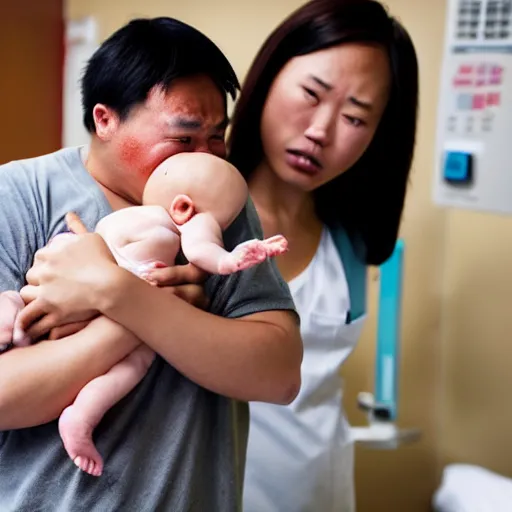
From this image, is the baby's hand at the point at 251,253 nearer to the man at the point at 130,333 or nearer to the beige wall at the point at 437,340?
the man at the point at 130,333

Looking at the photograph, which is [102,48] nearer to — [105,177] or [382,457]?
[105,177]

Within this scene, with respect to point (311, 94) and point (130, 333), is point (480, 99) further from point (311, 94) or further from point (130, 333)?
point (130, 333)

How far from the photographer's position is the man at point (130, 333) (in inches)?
19.3

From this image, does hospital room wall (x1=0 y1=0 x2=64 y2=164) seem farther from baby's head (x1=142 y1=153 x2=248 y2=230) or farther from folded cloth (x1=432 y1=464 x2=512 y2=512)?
folded cloth (x1=432 y1=464 x2=512 y2=512)

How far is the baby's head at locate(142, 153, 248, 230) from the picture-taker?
1.59 ft

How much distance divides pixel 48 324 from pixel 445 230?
3.37 feet

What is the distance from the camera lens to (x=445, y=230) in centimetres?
141

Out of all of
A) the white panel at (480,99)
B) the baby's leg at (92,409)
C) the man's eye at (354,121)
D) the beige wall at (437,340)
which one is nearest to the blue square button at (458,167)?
the white panel at (480,99)

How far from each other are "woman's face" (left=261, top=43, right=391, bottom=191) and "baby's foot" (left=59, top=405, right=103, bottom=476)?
0.90 feet

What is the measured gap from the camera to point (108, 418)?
51cm

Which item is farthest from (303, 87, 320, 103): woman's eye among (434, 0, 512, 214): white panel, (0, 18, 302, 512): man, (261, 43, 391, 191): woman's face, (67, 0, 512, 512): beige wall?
(67, 0, 512, 512): beige wall

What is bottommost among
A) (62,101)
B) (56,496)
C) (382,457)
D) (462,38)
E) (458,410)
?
(382,457)

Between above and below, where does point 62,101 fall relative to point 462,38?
below

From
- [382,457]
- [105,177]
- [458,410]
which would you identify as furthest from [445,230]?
[105,177]
